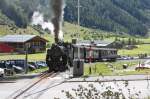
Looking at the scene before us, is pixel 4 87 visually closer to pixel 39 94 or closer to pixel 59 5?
pixel 39 94

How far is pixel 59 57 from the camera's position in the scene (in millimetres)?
48188

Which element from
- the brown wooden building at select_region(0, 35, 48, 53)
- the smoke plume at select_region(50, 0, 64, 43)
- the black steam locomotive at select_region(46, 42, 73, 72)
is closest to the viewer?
the black steam locomotive at select_region(46, 42, 73, 72)

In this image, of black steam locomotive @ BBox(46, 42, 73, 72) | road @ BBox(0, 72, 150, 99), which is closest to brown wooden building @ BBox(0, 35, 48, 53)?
black steam locomotive @ BBox(46, 42, 73, 72)

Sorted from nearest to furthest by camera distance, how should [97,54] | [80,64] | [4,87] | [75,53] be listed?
[4,87], [80,64], [75,53], [97,54]

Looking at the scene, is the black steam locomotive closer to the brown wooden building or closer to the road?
the road

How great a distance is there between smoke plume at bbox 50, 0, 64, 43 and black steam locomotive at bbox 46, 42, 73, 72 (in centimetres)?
267

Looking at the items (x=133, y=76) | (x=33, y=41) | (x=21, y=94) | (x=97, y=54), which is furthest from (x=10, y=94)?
(x=33, y=41)

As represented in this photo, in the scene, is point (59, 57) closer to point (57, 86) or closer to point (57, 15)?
point (57, 15)

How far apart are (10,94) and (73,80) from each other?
7.59 metres

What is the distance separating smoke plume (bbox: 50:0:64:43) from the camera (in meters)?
49.2

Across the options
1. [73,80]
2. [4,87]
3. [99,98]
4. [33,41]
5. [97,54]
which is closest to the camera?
[99,98]

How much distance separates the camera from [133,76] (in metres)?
36.1

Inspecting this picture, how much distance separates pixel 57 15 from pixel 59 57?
535cm

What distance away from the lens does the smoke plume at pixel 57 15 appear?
49219mm
